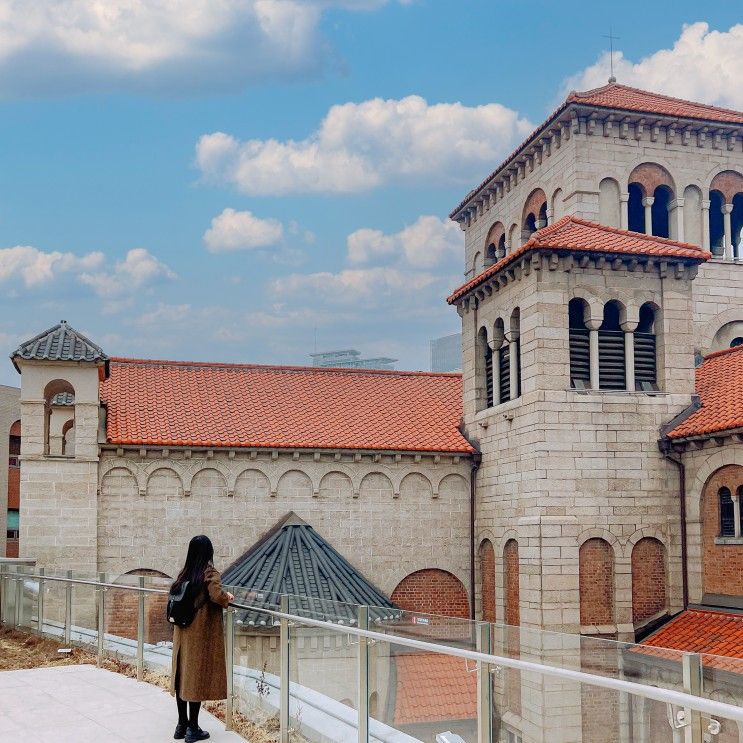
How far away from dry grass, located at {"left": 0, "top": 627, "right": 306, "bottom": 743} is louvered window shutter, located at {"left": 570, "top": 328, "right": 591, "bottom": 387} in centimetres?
1300

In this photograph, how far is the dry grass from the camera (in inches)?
379

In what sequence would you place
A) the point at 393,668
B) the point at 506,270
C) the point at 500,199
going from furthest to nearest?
the point at 500,199, the point at 506,270, the point at 393,668

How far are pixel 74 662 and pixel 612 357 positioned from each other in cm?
1431

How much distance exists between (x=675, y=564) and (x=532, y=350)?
602cm

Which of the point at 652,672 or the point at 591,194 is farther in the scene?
the point at 591,194


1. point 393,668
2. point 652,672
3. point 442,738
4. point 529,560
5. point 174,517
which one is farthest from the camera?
point 174,517

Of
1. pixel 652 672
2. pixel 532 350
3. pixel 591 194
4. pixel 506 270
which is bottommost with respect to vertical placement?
pixel 652 672

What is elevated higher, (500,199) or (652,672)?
(500,199)

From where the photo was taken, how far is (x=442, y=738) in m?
7.24

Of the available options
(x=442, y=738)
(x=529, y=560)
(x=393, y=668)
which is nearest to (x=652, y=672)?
(x=442, y=738)

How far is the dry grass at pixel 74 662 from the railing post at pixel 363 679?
125cm

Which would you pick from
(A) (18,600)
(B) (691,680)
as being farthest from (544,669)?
(A) (18,600)

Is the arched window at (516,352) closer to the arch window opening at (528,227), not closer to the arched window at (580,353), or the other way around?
the arched window at (580,353)

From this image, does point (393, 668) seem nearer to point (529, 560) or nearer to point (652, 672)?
point (652, 672)
